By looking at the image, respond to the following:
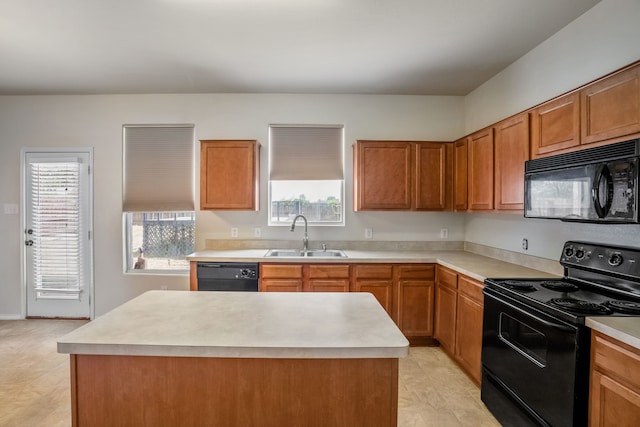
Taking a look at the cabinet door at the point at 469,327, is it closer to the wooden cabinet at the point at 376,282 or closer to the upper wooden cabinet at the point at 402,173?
the wooden cabinet at the point at 376,282

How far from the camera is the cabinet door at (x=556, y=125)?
1983 mm

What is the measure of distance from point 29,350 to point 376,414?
143 inches

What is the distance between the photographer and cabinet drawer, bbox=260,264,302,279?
3.20 meters

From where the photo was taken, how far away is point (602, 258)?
2010 mm

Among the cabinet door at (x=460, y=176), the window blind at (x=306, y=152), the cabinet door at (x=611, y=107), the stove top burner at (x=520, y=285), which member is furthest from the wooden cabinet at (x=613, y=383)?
the window blind at (x=306, y=152)

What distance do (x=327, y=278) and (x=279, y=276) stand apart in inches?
18.6

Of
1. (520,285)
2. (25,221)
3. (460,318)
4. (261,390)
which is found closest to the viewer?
(261,390)

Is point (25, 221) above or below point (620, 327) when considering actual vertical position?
above

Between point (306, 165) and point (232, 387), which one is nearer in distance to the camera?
point (232, 387)

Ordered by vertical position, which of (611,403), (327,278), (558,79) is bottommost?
(611,403)

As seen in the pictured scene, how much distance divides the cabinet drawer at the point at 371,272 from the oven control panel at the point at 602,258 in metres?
1.44

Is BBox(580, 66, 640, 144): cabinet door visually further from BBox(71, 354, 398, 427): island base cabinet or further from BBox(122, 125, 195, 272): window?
BBox(122, 125, 195, 272): window

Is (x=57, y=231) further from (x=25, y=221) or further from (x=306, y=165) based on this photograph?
(x=306, y=165)

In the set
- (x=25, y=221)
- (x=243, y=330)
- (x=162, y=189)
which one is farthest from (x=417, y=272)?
(x=25, y=221)
